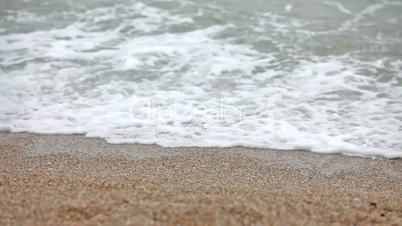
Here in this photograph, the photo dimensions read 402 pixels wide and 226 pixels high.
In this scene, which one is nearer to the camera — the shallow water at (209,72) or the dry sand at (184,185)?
the dry sand at (184,185)

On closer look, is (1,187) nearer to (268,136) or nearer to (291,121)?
(268,136)

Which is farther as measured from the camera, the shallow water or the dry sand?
the shallow water

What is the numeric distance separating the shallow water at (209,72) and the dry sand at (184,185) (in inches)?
7.8

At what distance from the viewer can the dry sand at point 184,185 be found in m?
2.70

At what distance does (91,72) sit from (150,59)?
66cm

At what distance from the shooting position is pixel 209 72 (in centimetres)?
545

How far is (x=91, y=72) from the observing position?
5.45 m

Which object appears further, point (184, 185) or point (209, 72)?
point (209, 72)

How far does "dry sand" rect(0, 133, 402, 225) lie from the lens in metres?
2.70

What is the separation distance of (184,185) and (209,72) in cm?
232

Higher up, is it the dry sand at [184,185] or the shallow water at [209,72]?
the shallow water at [209,72]

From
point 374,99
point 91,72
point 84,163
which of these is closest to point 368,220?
point 84,163

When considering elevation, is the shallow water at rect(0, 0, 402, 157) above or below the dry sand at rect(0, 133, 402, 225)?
above

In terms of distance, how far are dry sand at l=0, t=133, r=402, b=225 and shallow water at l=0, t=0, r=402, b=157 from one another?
7.8 inches
